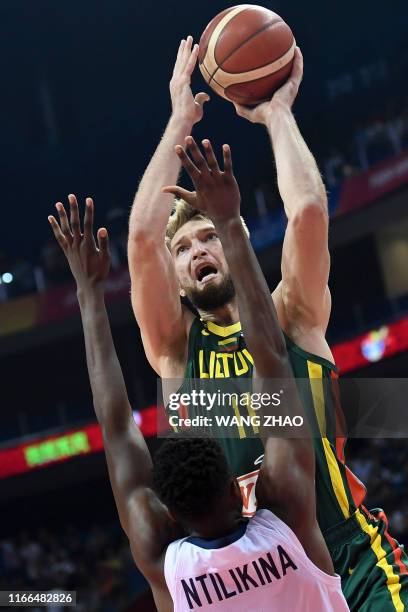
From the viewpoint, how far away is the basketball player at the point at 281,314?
3.25 metres

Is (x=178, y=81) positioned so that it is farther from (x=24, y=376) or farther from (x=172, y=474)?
(x=24, y=376)

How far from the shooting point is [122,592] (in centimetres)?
1345

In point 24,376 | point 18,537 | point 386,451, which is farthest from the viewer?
point 24,376

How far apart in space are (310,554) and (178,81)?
2.05m

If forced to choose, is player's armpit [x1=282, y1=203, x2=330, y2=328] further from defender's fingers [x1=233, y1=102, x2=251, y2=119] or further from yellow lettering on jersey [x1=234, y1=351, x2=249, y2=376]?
defender's fingers [x1=233, y1=102, x2=251, y2=119]

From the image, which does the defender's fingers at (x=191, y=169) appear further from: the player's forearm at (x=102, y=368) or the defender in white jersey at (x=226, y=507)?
the player's forearm at (x=102, y=368)

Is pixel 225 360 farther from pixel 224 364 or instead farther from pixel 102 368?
pixel 102 368

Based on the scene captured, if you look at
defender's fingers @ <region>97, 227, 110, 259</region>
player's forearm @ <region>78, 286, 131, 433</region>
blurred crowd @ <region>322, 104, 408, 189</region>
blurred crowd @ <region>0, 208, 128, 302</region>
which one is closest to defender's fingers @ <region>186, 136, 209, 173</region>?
defender's fingers @ <region>97, 227, 110, 259</region>

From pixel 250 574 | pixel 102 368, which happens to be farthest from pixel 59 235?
pixel 250 574

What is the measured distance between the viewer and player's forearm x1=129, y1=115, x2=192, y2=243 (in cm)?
333

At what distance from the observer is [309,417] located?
330 cm

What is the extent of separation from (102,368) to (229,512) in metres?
0.63

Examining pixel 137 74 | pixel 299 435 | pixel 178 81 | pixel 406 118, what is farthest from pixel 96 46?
pixel 299 435

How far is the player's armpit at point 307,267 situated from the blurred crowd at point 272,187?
12.7m
